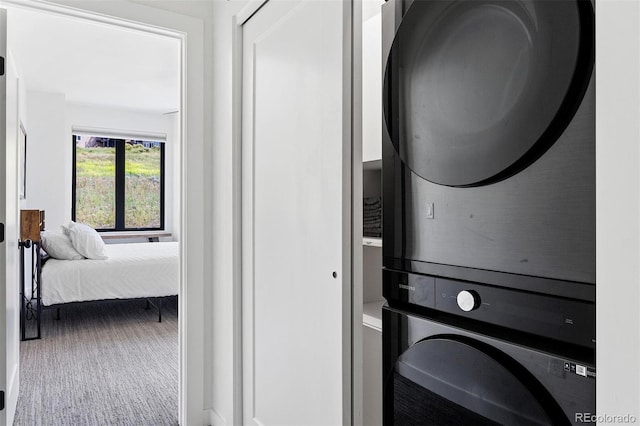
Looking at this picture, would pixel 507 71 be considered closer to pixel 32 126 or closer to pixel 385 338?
pixel 385 338

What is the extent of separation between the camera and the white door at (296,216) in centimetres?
145

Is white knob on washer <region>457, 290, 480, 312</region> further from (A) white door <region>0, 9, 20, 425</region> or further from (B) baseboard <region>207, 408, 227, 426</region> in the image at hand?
(A) white door <region>0, 9, 20, 425</region>

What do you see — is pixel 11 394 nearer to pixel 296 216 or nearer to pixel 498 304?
pixel 296 216

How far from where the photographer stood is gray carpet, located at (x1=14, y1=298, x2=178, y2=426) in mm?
2596

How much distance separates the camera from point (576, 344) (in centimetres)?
71

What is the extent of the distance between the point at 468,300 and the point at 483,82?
0.40 meters

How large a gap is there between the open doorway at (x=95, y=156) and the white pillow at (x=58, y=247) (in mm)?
605

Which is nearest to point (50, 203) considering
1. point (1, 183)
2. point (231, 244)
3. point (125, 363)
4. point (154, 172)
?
point (154, 172)

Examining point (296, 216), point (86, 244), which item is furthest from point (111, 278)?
point (296, 216)

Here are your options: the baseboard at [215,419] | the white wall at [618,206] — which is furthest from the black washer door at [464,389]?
the baseboard at [215,419]

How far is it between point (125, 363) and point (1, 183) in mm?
1828

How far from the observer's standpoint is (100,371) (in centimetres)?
328

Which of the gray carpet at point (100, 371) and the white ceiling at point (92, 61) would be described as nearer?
the gray carpet at point (100, 371)

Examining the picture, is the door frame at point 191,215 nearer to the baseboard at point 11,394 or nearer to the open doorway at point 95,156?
the open doorway at point 95,156
